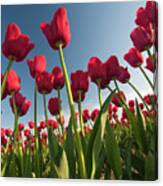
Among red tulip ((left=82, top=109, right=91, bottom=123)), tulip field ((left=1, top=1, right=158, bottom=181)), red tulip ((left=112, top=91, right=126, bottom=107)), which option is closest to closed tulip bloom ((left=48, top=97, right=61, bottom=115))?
tulip field ((left=1, top=1, right=158, bottom=181))

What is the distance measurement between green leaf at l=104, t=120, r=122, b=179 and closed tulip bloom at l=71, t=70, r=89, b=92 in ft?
0.53

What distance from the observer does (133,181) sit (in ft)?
6.91

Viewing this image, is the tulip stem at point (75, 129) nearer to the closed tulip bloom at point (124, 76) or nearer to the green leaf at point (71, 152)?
the green leaf at point (71, 152)

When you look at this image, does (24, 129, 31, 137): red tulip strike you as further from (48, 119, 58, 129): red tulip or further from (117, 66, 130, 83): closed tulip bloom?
(117, 66, 130, 83): closed tulip bloom

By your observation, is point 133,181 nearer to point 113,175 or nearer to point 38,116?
point 113,175

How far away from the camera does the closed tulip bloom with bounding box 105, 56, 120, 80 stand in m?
2.13

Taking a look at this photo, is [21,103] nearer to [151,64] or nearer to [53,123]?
[53,123]

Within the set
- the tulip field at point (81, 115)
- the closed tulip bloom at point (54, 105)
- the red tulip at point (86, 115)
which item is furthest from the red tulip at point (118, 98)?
the closed tulip bloom at point (54, 105)

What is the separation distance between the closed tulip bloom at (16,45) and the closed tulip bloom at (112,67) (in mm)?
301

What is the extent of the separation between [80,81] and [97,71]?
0.25 ft

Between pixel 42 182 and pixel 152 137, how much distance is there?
1.49 ft

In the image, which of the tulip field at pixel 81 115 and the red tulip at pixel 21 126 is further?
the red tulip at pixel 21 126

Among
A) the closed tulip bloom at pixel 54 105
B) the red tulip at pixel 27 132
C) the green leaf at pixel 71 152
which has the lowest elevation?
the green leaf at pixel 71 152

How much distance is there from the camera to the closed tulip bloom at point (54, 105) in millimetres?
2193
